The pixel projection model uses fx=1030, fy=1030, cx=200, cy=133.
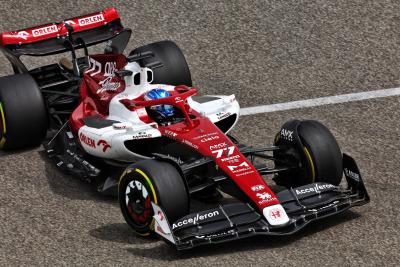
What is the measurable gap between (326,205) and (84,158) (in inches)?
118

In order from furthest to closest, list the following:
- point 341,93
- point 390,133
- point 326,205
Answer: point 341,93 < point 390,133 < point 326,205

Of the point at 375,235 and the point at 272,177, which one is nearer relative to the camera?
the point at 375,235

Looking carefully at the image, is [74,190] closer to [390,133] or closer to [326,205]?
[326,205]

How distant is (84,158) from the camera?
1138cm

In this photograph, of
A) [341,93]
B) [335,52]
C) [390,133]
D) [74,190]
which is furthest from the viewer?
[335,52]

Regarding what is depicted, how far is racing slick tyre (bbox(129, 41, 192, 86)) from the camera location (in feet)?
41.7

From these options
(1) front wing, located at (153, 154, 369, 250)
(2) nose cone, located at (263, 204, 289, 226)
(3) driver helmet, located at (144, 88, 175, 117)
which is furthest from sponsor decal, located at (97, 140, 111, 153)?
(2) nose cone, located at (263, 204, 289, 226)

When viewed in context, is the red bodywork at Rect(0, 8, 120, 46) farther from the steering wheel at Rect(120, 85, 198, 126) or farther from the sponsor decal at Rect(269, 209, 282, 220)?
the sponsor decal at Rect(269, 209, 282, 220)

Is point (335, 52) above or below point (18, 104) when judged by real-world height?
below

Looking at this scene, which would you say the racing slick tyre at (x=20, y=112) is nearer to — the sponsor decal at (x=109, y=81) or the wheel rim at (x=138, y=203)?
the sponsor decal at (x=109, y=81)

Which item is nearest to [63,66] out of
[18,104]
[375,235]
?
[18,104]

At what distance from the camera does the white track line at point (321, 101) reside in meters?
13.4

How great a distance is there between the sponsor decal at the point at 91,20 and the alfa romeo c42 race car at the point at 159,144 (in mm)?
13

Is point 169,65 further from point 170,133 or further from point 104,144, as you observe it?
point 170,133
